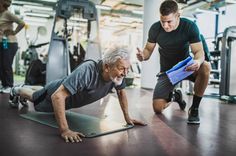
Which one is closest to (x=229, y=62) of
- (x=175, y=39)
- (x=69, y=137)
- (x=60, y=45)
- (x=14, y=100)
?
(x=175, y=39)

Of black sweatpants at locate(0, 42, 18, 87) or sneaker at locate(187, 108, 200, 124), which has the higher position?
black sweatpants at locate(0, 42, 18, 87)

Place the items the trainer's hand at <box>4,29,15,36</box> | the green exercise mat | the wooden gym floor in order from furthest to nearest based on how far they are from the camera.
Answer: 1. the trainer's hand at <box>4,29,15,36</box>
2. the green exercise mat
3. the wooden gym floor

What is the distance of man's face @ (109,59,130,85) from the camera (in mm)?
1845

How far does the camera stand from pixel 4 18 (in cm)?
442

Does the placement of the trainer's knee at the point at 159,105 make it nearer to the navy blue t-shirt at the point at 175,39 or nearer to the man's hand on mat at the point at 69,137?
the navy blue t-shirt at the point at 175,39

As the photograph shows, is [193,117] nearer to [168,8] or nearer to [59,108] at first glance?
[168,8]

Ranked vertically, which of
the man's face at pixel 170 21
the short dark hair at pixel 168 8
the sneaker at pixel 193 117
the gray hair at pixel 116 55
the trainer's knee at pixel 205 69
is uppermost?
the short dark hair at pixel 168 8

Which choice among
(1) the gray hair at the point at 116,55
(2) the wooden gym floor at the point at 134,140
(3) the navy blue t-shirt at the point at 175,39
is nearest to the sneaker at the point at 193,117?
(2) the wooden gym floor at the point at 134,140

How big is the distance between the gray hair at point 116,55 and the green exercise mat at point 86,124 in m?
0.55

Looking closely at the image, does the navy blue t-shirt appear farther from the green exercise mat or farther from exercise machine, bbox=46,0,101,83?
exercise machine, bbox=46,0,101,83

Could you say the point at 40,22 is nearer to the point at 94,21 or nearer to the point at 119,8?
the point at 119,8

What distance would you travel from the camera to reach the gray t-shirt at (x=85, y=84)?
185 centimetres

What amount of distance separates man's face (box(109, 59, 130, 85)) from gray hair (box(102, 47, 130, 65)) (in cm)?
3

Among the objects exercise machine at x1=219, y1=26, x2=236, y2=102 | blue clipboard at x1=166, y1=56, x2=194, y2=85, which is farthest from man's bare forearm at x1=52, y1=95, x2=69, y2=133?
exercise machine at x1=219, y1=26, x2=236, y2=102
